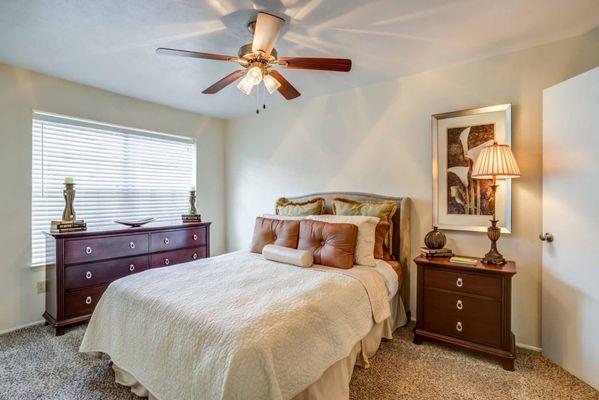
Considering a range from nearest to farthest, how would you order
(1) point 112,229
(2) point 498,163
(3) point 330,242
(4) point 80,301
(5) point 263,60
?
(5) point 263,60 < (2) point 498,163 < (3) point 330,242 < (4) point 80,301 < (1) point 112,229

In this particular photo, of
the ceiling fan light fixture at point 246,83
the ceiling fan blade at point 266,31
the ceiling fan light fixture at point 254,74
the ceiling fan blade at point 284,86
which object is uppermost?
the ceiling fan blade at point 266,31

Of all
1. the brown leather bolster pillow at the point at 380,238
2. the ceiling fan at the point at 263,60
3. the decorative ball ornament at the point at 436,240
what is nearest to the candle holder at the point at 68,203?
the ceiling fan at the point at 263,60

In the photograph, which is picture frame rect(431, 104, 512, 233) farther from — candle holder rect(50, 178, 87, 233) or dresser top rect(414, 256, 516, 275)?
candle holder rect(50, 178, 87, 233)

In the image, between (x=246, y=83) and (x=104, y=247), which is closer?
A: (x=246, y=83)

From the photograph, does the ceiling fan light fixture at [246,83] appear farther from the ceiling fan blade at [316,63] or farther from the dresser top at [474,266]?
the dresser top at [474,266]

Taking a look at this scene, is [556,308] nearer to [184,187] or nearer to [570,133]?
[570,133]

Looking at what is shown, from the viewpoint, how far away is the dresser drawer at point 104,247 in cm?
270

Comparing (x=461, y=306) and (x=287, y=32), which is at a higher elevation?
(x=287, y=32)

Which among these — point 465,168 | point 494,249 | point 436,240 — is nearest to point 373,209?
point 436,240

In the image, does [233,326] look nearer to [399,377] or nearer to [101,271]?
[399,377]

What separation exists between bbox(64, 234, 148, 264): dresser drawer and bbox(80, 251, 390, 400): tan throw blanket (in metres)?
0.97

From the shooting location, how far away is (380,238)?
2.64 m

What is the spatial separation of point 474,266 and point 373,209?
97cm

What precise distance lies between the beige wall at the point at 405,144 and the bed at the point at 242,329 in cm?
111
